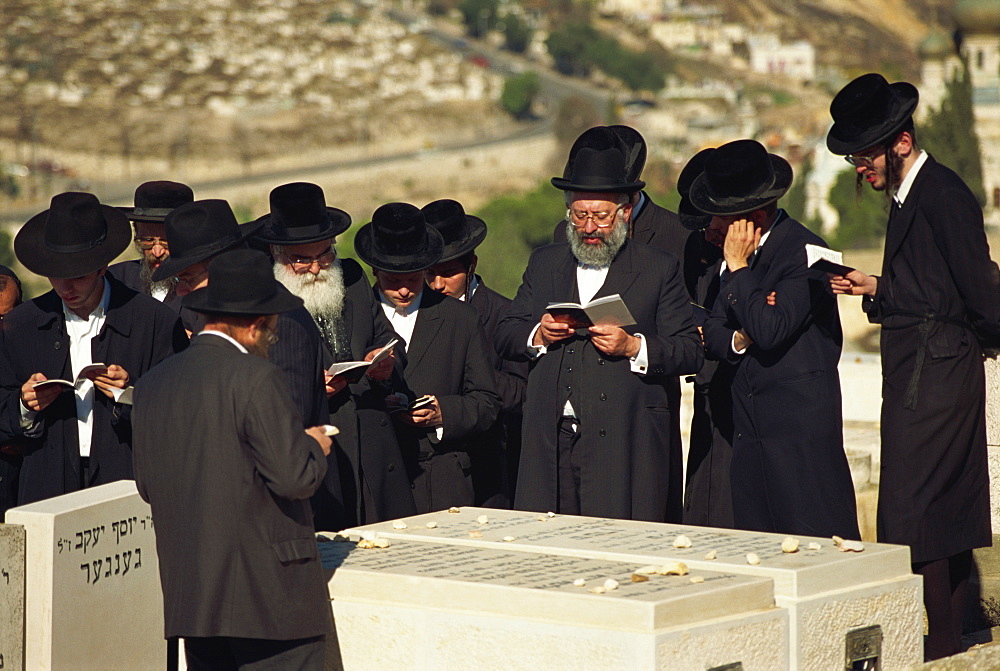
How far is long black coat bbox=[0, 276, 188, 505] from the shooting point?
5.96 meters

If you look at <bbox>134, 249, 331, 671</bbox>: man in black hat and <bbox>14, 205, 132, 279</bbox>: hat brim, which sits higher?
<bbox>14, 205, 132, 279</bbox>: hat brim

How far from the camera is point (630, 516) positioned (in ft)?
19.6

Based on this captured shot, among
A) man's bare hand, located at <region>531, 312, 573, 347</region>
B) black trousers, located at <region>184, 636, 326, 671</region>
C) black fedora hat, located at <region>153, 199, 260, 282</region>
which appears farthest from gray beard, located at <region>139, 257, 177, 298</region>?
black trousers, located at <region>184, 636, 326, 671</region>

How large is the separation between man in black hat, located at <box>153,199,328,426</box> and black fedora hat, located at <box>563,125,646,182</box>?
4.58ft

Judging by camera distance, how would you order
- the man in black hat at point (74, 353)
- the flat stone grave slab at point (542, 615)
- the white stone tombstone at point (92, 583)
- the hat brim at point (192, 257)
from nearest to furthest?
the flat stone grave slab at point (542, 615) < the white stone tombstone at point (92, 583) < the hat brim at point (192, 257) < the man in black hat at point (74, 353)

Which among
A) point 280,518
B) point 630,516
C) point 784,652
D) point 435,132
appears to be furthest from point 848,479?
point 435,132

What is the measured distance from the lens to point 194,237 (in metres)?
5.21

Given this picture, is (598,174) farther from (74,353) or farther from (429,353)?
(74,353)

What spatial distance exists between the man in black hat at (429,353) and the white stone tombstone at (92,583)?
1.55 metres

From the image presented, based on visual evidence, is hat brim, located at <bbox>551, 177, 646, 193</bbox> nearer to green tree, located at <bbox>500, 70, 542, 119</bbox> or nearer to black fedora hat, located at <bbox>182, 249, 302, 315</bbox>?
black fedora hat, located at <bbox>182, 249, 302, 315</bbox>

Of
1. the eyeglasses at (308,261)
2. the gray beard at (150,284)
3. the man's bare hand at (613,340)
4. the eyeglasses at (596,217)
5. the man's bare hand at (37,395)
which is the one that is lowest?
the man's bare hand at (37,395)

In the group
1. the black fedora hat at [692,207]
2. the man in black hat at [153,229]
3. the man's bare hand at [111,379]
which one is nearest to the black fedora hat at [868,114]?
the black fedora hat at [692,207]

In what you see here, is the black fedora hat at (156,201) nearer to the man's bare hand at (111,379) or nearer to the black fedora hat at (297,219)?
the black fedora hat at (297,219)

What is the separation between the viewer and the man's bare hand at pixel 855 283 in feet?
18.4
